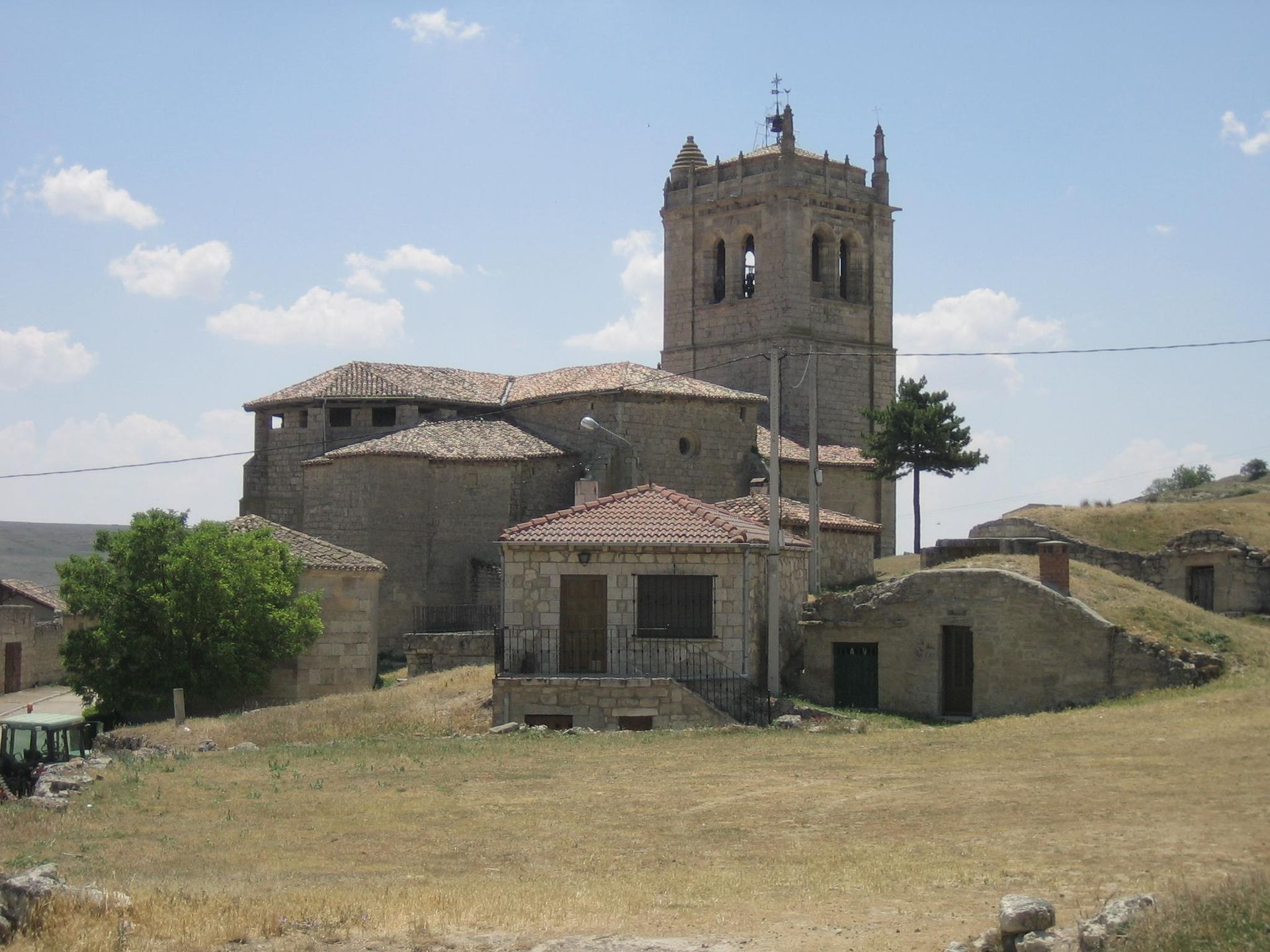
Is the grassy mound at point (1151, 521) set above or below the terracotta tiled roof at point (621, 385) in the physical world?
below

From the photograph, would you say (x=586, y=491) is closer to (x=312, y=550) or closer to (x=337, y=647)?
(x=337, y=647)

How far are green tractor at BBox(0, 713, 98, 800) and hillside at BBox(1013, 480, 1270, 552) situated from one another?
21960 millimetres

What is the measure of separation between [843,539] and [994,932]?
23427mm

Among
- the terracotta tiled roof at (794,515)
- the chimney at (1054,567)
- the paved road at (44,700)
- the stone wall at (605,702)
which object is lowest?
the paved road at (44,700)

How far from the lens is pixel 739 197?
48750mm

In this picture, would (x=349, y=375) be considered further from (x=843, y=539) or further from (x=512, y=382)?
(x=843, y=539)

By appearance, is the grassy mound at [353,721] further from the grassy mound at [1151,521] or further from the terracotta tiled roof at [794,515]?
the grassy mound at [1151,521]

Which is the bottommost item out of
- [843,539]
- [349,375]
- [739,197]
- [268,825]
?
[268,825]

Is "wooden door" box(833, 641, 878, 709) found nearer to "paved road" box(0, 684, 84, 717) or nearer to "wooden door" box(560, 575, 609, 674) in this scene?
"wooden door" box(560, 575, 609, 674)

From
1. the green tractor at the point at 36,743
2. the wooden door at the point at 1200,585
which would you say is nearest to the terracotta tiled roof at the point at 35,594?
the green tractor at the point at 36,743

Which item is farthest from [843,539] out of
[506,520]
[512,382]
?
[512,382]

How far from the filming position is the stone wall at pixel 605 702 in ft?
72.5

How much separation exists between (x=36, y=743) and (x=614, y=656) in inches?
374

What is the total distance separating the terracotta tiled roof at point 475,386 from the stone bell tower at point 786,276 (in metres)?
8.57
